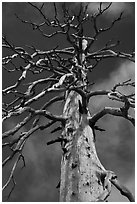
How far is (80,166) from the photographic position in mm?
4121

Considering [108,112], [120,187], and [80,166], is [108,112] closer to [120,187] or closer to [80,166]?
[80,166]

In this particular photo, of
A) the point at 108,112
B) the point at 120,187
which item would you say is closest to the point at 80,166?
the point at 120,187

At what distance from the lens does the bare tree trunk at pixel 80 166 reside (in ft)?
12.5

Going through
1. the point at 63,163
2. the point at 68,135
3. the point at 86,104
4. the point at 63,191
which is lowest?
the point at 63,191

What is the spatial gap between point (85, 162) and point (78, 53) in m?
2.72

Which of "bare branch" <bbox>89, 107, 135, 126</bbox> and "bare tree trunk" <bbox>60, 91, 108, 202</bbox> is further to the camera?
"bare branch" <bbox>89, 107, 135, 126</bbox>

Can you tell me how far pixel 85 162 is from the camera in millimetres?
4188

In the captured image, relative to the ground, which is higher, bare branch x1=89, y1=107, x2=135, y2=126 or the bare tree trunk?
bare branch x1=89, y1=107, x2=135, y2=126

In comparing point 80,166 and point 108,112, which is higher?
point 108,112

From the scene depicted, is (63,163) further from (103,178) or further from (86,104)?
(86,104)

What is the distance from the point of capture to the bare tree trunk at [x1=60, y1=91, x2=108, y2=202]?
12.5ft

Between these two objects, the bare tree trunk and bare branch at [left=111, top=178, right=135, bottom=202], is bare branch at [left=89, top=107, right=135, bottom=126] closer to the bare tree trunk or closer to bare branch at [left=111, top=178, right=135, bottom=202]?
the bare tree trunk

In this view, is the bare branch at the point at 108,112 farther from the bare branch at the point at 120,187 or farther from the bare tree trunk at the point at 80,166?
the bare branch at the point at 120,187

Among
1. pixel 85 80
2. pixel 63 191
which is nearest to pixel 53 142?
pixel 63 191
